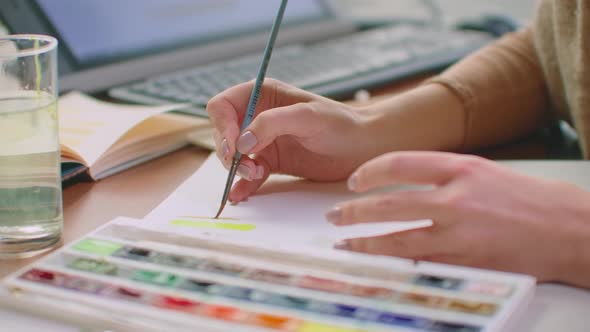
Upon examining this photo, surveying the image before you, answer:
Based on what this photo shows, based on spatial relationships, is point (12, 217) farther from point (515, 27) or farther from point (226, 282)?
point (515, 27)

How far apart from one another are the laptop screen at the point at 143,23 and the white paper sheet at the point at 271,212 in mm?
334

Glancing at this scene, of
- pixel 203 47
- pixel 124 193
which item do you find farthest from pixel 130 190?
pixel 203 47

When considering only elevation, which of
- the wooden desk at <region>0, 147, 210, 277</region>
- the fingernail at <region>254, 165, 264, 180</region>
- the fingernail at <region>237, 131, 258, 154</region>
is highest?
the fingernail at <region>237, 131, 258, 154</region>

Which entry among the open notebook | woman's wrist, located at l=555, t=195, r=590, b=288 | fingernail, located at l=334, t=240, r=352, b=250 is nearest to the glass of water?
the open notebook

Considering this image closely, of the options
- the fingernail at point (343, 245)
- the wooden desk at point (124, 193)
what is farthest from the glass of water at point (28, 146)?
the fingernail at point (343, 245)

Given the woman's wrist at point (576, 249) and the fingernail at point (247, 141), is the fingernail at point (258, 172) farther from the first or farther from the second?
Answer: the woman's wrist at point (576, 249)

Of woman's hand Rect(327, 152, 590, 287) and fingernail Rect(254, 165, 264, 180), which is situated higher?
woman's hand Rect(327, 152, 590, 287)

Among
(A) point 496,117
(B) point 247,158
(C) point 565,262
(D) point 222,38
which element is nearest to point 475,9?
(D) point 222,38

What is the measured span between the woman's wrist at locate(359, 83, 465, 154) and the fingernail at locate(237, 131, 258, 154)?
15cm

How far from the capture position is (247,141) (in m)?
0.68

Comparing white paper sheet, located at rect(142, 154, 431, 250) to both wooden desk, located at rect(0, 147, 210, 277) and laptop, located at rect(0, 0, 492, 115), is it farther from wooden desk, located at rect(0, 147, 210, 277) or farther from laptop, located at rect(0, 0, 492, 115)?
laptop, located at rect(0, 0, 492, 115)

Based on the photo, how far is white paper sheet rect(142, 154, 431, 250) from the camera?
606 millimetres

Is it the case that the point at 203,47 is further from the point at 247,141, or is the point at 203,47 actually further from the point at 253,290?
the point at 253,290

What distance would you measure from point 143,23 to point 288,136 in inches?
17.3
